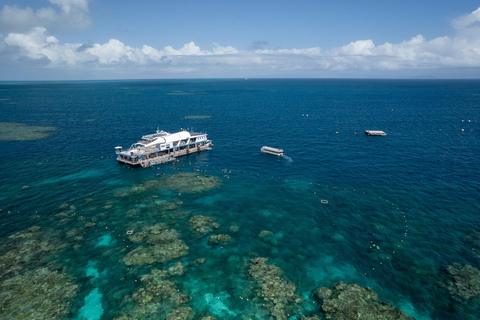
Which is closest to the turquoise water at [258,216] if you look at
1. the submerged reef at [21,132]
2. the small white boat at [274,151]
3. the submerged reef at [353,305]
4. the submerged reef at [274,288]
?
the submerged reef at [274,288]

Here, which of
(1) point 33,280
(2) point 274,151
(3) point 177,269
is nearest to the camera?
(1) point 33,280

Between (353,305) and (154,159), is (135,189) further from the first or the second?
(353,305)

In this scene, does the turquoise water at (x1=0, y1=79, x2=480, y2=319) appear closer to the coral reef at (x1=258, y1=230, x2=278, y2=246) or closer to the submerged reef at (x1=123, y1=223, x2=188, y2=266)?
the coral reef at (x1=258, y1=230, x2=278, y2=246)

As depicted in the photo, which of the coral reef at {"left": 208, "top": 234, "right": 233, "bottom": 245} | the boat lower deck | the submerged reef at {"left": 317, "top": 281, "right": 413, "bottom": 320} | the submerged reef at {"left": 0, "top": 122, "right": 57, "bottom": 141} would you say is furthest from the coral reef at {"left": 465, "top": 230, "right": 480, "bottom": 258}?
the submerged reef at {"left": 0, "top": 122, "right": 57, "bottom": 141}

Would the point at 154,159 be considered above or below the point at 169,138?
below

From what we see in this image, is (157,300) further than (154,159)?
No

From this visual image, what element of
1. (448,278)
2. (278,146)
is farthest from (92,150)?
(448,278)

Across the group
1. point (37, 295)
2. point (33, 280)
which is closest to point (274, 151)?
point (33, 280)
